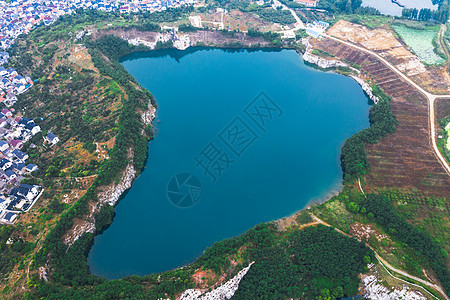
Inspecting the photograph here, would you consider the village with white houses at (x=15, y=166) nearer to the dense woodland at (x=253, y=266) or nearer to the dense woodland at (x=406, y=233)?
the dense woodland at (x=253, y=266)

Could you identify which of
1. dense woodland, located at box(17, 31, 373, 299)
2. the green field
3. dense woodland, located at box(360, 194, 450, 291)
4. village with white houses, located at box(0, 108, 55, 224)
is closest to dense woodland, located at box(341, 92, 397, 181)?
dense woodland, located at box(360, 194, 450, 291)

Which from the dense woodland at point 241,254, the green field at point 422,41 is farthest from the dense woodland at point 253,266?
the green field at point 422,41

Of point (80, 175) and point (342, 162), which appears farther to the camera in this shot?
point (342, 162)

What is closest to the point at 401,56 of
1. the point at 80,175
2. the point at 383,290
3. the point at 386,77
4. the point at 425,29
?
the point at 386,77

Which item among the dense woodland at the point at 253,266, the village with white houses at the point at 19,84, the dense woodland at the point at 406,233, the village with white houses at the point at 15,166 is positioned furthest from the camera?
the village with white houses at the point at 19,84

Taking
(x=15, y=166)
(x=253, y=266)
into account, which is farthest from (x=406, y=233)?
(x=15, y=166)

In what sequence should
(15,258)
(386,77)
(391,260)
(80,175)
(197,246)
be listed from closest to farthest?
1. (15,258)
2. (391,260)
3. (197,246)
4. (80,175)
5. (386,77)

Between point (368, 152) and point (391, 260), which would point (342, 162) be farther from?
point (391, 260)

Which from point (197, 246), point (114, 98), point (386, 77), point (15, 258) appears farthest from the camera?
point (386, 77)

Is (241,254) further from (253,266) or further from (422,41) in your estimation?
(422,41)
